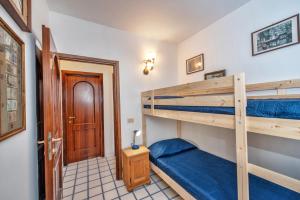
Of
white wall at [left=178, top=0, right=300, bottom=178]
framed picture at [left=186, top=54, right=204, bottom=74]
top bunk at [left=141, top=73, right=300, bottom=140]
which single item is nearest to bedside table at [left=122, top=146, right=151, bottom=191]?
top bunk at [left=141, top=73, right=300, bottom=140]

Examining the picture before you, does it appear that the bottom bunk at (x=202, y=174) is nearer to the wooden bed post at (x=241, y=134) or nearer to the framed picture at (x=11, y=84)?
the wooden bed post at (x=241, y=134)

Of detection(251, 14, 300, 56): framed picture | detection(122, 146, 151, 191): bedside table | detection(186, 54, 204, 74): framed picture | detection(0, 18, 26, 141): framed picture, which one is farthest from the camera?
detection(186, 54, 204, 74): framed picture

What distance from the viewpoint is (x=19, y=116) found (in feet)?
3.02

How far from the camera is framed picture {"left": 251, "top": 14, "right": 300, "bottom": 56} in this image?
1.50 m

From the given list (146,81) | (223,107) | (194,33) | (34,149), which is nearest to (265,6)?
(194,33)

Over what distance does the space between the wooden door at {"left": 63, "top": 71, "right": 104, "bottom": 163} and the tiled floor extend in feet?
1.50

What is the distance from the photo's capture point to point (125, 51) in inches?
101

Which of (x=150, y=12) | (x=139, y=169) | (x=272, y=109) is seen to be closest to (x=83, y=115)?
(x=139, y=169)

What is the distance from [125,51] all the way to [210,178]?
7.66 ft

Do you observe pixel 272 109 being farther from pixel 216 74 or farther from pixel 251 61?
pixel 216 74

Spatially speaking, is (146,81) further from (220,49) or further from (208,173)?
(208,173)

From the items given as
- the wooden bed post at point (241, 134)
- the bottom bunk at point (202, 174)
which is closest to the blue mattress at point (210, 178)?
the bottom bunk at point (202, 174)

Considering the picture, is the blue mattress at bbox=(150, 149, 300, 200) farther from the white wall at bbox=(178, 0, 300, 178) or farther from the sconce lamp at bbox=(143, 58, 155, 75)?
the sconce lamp at bbox=(143, 58, 155, 75)

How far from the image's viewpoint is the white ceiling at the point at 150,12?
1.86m
